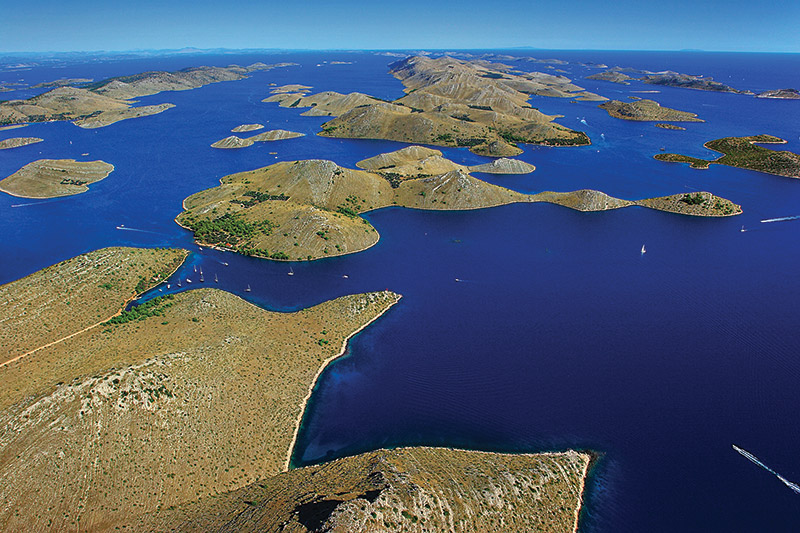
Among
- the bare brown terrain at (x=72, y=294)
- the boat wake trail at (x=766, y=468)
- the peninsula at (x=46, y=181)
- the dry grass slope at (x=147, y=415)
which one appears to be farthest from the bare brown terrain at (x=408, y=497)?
the peninsula at (x=46, y=181)

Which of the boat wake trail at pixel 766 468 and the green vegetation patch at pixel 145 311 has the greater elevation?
the green vegetation patch at pixel 145 311

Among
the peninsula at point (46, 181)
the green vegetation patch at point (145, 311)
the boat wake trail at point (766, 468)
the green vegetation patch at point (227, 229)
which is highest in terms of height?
the peninsula at point (46, 181)

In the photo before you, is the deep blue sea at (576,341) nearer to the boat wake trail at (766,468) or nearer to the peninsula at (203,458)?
the boat wake trail at (766,468)

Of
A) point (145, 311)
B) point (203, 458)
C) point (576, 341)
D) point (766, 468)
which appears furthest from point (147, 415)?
point (766, 468)

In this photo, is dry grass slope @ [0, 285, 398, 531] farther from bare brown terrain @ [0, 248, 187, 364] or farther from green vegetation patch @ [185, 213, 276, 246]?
green vegetation patch @ [185, 213, 276, 246]

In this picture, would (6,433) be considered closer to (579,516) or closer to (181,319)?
(181,319)

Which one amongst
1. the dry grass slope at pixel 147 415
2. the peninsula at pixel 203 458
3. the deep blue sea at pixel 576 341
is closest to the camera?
the peninsula at pixel 203 458

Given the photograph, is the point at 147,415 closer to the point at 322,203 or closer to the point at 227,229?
the point at 227,229

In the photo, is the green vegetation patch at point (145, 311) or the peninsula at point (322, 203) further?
the peninsula at point (322, 203)
